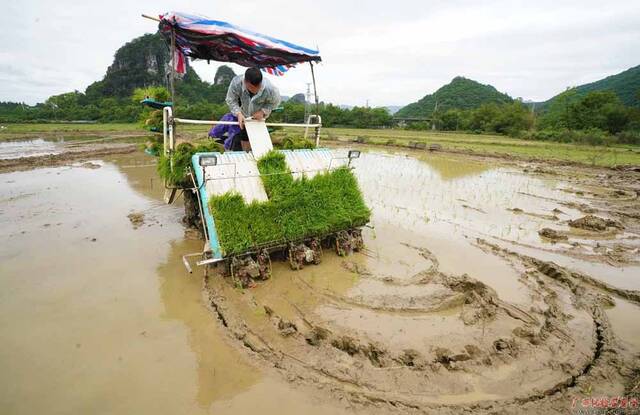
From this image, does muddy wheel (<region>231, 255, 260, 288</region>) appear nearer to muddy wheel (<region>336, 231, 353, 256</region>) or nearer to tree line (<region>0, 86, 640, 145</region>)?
muddy wheel (<region>336, 231, 353, 256</region>)

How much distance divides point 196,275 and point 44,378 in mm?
2068

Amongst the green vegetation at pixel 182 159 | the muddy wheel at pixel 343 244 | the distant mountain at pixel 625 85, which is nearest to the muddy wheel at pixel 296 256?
the muddy wheel at pixel 343 244

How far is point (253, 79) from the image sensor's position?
17.7 ft

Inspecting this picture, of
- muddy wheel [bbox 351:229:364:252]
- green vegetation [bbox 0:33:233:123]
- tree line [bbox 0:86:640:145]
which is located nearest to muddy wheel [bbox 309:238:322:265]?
muddy wheel [bbox 351:229:364:252]

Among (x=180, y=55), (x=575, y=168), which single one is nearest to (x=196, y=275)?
(x=180, y=55)

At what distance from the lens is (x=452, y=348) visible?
126 inches

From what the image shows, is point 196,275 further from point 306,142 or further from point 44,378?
point 306,142

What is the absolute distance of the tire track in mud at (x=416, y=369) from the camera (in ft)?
8.38

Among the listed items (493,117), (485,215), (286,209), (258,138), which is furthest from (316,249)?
(493,117)

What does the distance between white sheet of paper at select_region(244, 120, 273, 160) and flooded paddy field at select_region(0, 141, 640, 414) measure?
177cm

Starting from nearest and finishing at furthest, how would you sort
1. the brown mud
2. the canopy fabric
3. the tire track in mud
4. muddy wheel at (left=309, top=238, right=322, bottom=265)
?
the tire track in mud → the brown mud → muddy wheel at (left=309, top=238, right=322, bottom=265) → the canopy fabric

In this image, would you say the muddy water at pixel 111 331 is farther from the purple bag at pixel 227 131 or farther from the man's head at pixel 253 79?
the man's head at pixel 253 79

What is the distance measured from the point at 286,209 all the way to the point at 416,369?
2614 mm

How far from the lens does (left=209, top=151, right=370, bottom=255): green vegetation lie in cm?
423
